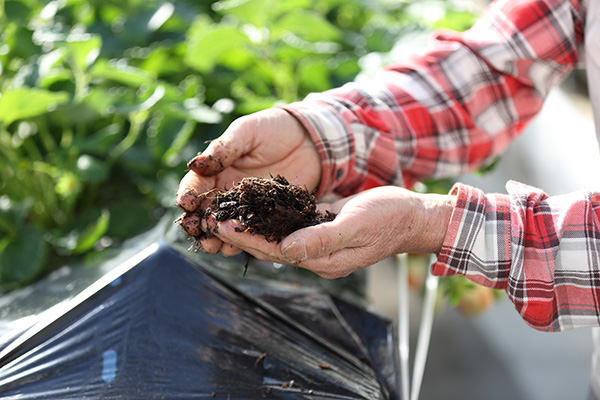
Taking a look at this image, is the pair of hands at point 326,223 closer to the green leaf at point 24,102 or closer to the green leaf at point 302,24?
the green leaf at point 24,102

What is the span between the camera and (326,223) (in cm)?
78

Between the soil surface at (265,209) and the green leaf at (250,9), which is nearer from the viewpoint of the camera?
the soil surface at (265,209)

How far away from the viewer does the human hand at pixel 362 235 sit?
77 centimetres

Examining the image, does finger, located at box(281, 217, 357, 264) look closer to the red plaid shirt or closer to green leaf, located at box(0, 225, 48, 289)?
the red plaid shirt

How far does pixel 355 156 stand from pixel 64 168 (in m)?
0.80

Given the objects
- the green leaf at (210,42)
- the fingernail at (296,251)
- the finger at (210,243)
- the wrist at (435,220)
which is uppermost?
the wrist at (435,220)

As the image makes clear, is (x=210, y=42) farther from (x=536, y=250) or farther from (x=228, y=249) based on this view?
(x=536, y=250)

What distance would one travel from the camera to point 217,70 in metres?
1.77

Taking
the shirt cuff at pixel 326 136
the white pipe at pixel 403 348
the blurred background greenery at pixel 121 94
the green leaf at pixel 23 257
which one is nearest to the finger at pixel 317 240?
the shirt cuff at pixel 326 136

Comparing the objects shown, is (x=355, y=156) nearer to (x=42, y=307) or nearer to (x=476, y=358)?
(x=42, y=307)

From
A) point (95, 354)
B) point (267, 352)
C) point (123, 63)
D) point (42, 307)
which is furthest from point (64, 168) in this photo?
point (267, 352)

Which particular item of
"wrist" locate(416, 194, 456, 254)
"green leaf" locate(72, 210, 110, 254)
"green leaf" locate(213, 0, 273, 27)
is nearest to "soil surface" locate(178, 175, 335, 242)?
"wrist" locate(416, 194, 456, 254)

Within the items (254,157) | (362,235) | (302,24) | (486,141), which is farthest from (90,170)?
(486,141)

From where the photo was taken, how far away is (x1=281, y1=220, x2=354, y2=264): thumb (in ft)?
2.48
